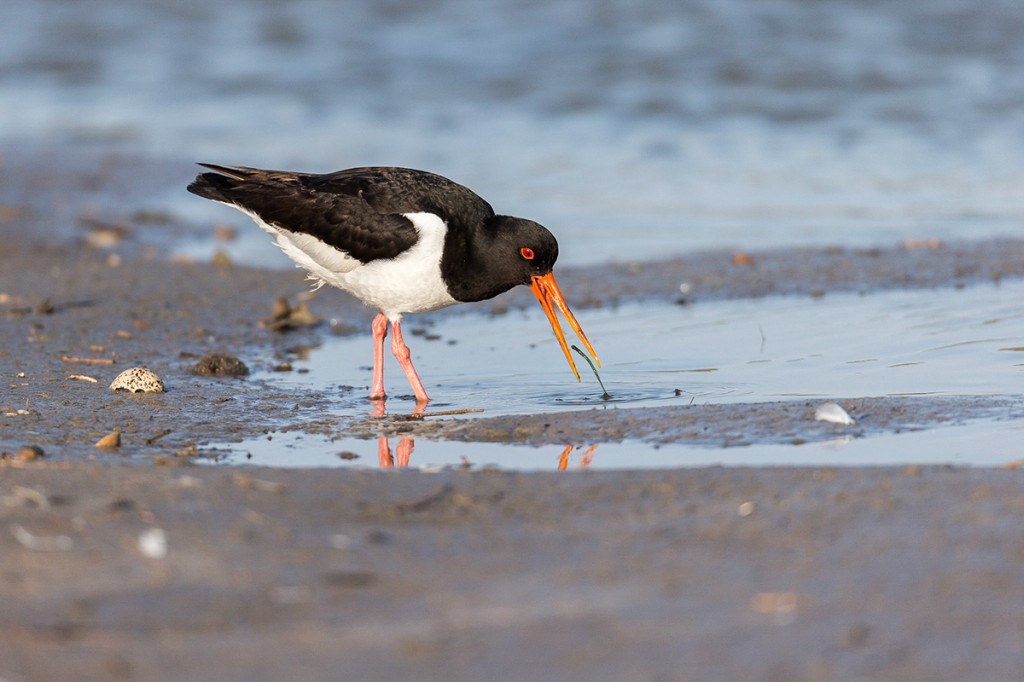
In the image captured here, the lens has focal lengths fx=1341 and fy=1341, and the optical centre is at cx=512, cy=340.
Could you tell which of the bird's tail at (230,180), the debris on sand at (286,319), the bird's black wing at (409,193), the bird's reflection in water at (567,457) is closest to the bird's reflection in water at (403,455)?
the bird's reflection in water at (567,457)

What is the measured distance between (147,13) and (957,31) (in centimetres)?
1227

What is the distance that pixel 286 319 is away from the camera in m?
8.12

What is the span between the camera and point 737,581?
362cm

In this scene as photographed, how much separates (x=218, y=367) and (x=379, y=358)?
863 mm

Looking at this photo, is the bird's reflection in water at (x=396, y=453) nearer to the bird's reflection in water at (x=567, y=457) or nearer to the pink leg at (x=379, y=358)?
the bird's reflection in water at (x=567, y=457)

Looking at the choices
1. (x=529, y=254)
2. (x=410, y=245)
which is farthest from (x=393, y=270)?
(x=529, y=254)

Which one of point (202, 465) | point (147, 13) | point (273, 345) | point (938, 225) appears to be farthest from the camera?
point (147, 13)

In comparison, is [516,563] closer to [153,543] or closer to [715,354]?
[153,543]

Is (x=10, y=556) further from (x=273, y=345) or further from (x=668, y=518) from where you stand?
(x=273, y=345)

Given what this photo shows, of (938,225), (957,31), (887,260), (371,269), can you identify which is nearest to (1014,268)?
(887,260)

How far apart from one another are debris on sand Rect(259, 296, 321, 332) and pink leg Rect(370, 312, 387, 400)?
47.1 inches

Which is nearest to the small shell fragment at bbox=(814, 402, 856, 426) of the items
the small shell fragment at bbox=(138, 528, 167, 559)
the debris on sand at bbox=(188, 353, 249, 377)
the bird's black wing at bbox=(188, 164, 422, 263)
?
the bird's black wing at bbox=(188, 164, 422, 263)

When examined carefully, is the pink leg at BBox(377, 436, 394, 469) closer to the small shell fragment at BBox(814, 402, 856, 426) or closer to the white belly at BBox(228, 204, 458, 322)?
the white belly at BBox(228, 204, 458, 322)

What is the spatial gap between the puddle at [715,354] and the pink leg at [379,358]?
86 millimetres
